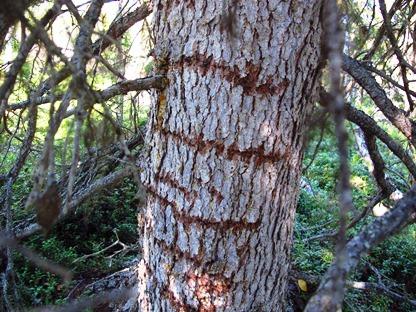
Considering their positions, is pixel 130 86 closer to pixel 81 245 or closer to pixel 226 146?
pixel 226 146

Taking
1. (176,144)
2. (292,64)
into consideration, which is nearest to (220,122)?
(176,144)

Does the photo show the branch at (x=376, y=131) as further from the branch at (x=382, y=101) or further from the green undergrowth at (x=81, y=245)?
the green undergrowth at (x=81, y=245)

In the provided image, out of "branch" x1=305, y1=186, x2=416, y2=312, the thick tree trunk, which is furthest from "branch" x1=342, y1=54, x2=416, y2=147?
"branch" x1=305, y1=186, x2=416, y2=312

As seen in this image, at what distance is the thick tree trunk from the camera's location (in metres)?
1.49

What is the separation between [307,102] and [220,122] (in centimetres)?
34

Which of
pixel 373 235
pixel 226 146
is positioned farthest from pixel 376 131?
pixel 373 235

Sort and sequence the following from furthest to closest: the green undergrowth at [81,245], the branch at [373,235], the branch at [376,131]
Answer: the green undergrowth at [81,245] < the branch at [376,131] < the branch at [373,235]

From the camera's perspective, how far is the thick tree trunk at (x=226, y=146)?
→ 149 centimetres

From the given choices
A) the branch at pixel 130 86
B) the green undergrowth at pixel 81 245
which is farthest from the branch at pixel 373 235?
the green undergrowth at pixel 81 245

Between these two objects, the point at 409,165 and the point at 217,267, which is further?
the point at 409,165

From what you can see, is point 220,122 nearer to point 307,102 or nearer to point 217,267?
point 307,102

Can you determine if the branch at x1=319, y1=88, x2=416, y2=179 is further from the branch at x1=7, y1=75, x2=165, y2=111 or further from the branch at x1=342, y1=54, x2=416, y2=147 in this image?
the branch at x1=7, y1=75, x2=165, y2=111

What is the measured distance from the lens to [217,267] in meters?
1.62

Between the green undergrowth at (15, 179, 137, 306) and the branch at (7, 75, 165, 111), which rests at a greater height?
the branch at (7, 75, 165, 111)
